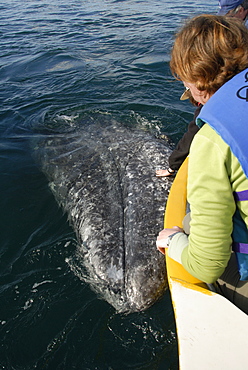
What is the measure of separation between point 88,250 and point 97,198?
1.04 m

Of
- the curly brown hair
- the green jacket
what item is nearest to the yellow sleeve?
the green jacket

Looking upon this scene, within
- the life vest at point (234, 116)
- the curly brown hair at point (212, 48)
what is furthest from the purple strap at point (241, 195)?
the curly brown hair at point (212, 48)

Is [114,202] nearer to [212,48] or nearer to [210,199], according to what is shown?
[210,199]

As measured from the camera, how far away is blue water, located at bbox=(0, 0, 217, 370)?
12.0 ft

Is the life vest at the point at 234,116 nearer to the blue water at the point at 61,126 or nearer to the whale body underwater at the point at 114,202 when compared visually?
the whale body underwater at the point at 114,202

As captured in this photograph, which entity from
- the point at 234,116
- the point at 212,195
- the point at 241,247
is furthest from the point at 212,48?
the point at 241,247

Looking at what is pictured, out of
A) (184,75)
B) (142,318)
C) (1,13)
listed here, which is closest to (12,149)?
(142,318)

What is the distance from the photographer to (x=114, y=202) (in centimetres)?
Result: 520

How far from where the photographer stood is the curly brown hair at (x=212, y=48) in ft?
7.50

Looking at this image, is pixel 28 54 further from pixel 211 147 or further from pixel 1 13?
pixel 211 147

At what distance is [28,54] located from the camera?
13602mm

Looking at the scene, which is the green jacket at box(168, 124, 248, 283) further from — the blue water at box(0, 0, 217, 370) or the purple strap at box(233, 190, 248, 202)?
the blue water at box(0, 0, 217, 370)

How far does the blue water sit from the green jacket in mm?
1868

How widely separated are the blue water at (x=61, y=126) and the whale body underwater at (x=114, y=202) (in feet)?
0.77
